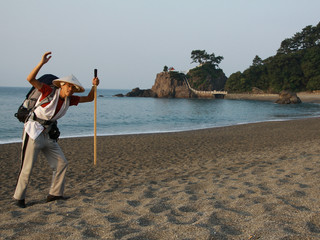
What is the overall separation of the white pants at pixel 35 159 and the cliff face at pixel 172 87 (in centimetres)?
9578

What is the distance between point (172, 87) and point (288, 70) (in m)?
37.8

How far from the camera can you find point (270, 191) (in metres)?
4.09

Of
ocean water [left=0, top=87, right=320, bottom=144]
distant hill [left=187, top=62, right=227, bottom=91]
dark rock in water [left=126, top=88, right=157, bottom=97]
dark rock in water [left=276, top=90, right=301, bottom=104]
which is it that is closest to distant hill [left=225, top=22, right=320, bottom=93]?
distant hill [left=187, top=62, right=227, bottom=91]

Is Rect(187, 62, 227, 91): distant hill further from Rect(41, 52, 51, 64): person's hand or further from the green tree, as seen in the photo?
Rect(41, 52, 51, 64): person's hand

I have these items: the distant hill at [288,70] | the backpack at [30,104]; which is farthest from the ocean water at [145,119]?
the distant hill at [288,70]

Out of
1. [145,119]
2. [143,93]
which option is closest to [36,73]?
[145,119]

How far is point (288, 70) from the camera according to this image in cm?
7969

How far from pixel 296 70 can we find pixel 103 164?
8203 cm

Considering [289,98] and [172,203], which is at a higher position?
[289,98]

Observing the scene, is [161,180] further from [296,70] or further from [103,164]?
[296,70]

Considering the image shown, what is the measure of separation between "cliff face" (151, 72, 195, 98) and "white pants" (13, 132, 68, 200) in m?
95.8

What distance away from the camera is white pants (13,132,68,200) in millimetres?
3914

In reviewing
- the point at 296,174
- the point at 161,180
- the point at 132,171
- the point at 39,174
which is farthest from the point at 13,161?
the point at 296,174

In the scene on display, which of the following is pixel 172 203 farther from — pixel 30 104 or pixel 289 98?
pixel 289 98
